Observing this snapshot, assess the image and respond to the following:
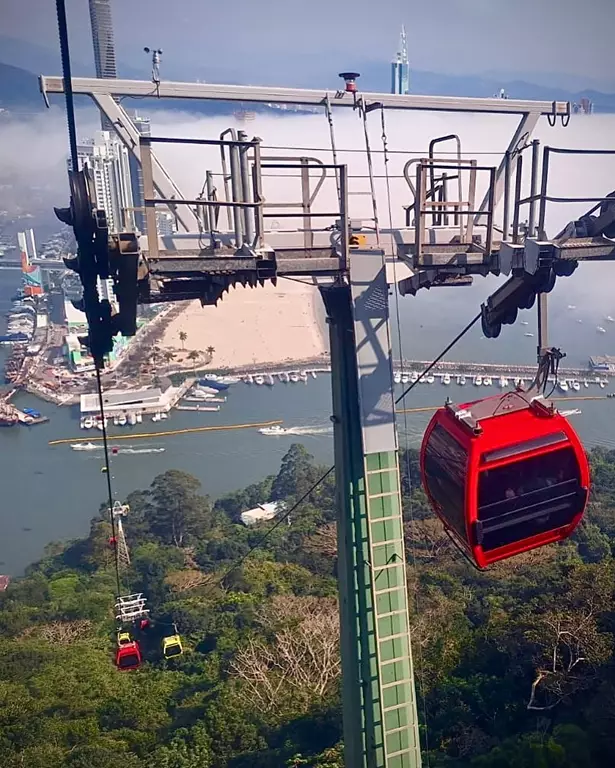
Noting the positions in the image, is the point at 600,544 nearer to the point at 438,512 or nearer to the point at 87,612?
the point at 87,612

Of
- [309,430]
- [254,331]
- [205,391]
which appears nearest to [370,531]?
[309,430]

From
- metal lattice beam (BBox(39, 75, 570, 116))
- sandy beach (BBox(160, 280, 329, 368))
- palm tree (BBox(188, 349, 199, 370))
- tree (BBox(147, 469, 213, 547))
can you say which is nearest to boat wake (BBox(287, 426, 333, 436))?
sandy beach (BBox(160, 280, 329, 368))

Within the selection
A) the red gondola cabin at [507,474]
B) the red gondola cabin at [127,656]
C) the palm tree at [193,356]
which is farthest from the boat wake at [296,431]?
the red gondola cabin at [507,474]

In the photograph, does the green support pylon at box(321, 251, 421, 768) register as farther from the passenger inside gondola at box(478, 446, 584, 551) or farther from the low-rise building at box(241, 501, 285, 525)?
the low-rise building at box(241, 501, 285, 525)

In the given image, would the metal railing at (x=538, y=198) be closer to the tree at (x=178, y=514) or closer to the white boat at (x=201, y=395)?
the tree at (x=178, y=514)

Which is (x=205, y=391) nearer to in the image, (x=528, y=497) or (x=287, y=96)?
(x=287, y=96)

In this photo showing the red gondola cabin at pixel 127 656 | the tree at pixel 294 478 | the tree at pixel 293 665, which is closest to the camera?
the tree at pixel 293 665
